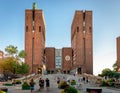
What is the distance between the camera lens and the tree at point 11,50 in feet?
377

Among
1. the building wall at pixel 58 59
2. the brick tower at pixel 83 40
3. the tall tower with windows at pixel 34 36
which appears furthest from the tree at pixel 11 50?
the building wall at pixel 58 59

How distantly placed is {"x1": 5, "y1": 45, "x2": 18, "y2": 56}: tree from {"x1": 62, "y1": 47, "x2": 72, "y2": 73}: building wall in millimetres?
77666

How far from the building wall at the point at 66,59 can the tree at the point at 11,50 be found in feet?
255

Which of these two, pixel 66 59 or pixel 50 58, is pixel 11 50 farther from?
pixel 66 59

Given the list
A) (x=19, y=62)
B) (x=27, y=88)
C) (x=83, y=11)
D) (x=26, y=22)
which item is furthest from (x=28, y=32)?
(x=27, y=88)

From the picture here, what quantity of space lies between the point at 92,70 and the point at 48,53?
4237 centimetres

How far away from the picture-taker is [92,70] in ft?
513

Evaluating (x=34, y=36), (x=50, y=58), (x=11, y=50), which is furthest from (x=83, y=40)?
(x=11, y=50)

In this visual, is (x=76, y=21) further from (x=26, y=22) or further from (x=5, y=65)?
(x=5, y=65)

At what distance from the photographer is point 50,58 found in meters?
193

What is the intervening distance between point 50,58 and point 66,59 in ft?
30.6

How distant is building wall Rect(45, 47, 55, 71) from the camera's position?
192m

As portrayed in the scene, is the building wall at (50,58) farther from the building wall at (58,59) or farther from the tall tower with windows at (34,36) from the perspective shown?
the tall tower with windows at (34,36)

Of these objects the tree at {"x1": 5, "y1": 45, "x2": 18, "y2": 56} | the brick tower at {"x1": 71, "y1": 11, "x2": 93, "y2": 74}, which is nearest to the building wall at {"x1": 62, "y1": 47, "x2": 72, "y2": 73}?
the brick tower at {"x1": 71, "y1": 11, "x2": 93, "y2": 74}
